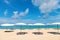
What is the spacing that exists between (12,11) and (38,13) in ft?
33.2

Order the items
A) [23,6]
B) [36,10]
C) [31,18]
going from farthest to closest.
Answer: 1. [31,18]
2. [36,10]
3. [23,6]

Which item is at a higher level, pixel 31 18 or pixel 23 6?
pixel 23 6

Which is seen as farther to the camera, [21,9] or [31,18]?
[31,18]

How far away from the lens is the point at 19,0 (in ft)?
156

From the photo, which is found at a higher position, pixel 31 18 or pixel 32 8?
pixel 32 8

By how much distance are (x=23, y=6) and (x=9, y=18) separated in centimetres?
838

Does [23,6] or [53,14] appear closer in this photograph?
[23,6]

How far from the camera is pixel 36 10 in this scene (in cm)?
5012

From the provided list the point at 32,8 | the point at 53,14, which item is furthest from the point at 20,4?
the point at 53,14

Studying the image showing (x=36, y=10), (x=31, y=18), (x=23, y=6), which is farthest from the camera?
(x=31, y=18)

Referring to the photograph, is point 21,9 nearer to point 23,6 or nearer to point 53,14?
point 23,6

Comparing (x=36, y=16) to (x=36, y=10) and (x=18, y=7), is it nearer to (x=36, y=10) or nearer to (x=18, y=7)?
(x=36, y=10)

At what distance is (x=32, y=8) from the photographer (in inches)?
1953

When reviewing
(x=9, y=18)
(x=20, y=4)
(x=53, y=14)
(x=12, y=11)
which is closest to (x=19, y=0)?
(x=20, y=4)
